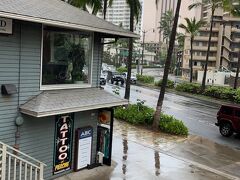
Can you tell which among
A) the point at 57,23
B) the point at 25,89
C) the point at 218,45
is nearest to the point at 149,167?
the point at 25,89

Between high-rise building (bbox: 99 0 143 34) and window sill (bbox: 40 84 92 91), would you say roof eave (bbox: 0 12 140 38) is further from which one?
high-rise building (bbox: 99 0 143 34)

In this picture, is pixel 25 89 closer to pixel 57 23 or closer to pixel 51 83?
pixel 51 83

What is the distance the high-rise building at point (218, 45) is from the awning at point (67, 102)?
79931 millimetres

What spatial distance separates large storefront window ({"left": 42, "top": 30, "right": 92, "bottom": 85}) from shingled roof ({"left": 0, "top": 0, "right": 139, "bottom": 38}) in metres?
0.64

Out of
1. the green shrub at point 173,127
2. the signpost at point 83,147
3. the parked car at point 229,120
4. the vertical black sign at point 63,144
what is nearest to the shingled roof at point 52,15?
the vertical black sign at point 63,144

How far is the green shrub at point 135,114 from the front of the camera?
22859mm

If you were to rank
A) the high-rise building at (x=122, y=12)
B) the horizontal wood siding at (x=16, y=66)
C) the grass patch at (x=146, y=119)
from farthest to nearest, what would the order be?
1. the high-rise building at (x=122, y=12)
2. the grass patch at (x=146, y=119)
3. the horizontal wood siding at (x=16, y=66)

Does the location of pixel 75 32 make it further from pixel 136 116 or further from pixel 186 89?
pixel 186 89

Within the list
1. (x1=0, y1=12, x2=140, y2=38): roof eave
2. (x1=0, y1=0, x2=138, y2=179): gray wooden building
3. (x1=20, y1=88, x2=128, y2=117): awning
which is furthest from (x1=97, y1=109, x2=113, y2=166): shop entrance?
(x1=0, y1=12, x2=140, y2=38): roof eave

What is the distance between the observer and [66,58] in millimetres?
12719

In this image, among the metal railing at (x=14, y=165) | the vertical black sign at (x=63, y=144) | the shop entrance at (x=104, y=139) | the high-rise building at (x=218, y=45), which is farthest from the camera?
the high-rise building at (x=218, y=45)

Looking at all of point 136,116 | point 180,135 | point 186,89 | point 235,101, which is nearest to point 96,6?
point 136,116

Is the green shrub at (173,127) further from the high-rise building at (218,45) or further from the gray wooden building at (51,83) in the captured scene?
the high-rise building at (218,45)

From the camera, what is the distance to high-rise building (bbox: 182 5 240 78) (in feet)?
302
